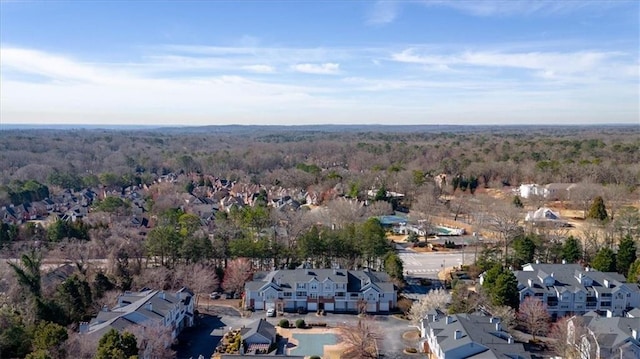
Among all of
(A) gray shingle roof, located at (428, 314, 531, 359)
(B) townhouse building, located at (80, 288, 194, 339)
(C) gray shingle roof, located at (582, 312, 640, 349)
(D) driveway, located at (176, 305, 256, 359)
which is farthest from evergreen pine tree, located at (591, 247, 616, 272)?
(B) townhouse building, located at (80, 288, 194, 339)

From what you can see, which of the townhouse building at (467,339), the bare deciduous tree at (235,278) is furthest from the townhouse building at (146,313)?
the townhouse building at (467,339)

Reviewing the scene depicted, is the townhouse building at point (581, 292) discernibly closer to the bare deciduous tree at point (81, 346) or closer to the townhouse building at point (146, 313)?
the townhouse building at point (146, 313)

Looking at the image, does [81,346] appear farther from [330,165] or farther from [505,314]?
[330,165]

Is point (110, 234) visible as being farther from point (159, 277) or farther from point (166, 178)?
point (166, 178)

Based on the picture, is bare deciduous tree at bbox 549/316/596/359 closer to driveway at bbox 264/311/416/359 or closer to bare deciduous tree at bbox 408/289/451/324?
bare deciduous tree at bbox 408/289/451/324

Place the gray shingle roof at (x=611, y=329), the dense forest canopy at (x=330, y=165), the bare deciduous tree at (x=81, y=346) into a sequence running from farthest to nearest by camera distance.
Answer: the dense forest canopy at (x=330, y=165) < the gray shingle roof at (x=611, y=329) < the bare deciduous tree at (x=81, y=346)

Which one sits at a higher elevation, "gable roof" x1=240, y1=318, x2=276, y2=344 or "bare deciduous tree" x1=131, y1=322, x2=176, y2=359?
"bare deciduous tree" x1=131, y1=322, x2=176, y2=359

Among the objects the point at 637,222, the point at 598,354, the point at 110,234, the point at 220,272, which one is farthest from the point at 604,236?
the point at 110,234

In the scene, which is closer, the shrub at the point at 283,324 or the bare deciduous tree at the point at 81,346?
the bare deciduous tree at the point at 81,346

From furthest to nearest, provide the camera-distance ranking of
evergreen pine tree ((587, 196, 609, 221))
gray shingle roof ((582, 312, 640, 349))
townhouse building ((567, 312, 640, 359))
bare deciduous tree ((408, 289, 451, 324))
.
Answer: evergreen pine tree ((587, 196, 609, 221)) → bare deciduous tree ((408, 289, 451, 324)) → gray shingle roof ((582, 312, 640, 349)) → townhouse building ((567, 312, 640, 359))
